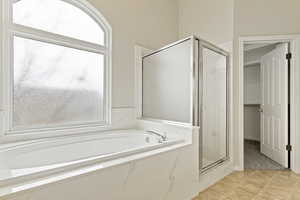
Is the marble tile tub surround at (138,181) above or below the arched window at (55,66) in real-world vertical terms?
below

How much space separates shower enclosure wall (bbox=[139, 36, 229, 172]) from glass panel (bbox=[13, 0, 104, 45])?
3.03ft

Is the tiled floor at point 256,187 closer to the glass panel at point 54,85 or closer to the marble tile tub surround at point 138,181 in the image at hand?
the marble tile tub surround at point 138,181

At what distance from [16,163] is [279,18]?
12.5ft

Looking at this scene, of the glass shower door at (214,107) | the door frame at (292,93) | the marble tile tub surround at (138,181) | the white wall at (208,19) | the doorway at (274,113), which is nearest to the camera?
the marble tile tub surround at (138,181)

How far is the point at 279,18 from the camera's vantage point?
8.76 feet

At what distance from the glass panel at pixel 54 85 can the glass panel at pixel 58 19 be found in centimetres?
21

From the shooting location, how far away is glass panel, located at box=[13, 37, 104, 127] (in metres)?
1.93

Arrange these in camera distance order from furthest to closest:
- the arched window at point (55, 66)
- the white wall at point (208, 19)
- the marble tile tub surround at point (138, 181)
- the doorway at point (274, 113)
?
the white wall at point (208, 19), the doorway at point (274, 113), the arched window at point (55, 66), the marble tile tub surround at point (138, 181)

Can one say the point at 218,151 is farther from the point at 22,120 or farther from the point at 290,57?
Result: the point at 22,120

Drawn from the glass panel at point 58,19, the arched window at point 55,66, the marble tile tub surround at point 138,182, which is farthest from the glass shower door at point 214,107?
the glass panel at point 58,19

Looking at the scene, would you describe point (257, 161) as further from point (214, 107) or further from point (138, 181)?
point (138, 181)

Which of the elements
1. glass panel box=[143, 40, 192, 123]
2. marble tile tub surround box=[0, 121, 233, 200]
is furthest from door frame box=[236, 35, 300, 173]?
glass panel box=[143, 40, 192, 123]

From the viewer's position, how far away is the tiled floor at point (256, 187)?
6.35 feet

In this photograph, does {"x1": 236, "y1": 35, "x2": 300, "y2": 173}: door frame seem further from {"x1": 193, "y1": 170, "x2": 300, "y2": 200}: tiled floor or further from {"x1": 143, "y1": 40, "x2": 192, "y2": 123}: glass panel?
{"x1": 143, "y1": 40, "x2": 192, "y2": 123}: glass panel
